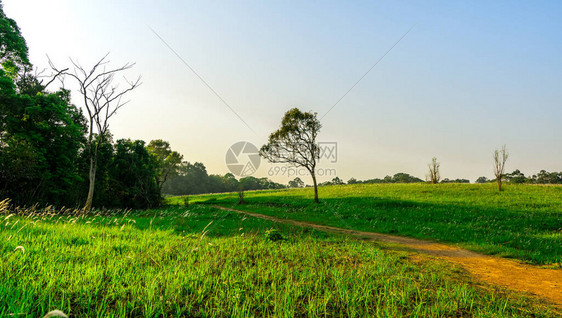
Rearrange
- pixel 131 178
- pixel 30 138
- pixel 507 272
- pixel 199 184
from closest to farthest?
pixel 507 272, pixel 30 138, pixel 131 178, pixel 199 184

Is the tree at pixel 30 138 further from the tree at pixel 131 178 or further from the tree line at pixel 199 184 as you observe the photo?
the tree line at pixel 199 184

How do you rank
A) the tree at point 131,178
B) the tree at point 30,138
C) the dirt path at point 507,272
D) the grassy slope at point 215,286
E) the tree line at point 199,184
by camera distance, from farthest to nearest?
the tree line at point 199,184 → the tree at point 131,178 → the tree at point 30,138 → the dirt path at point 507,272 → the grassy slope at point 215,286

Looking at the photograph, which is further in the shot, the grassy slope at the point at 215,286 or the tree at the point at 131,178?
the tree at the point at 131,178

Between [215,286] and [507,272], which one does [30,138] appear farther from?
[507,272]

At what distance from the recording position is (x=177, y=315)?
341 cm

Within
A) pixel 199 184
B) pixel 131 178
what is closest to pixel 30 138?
pixel 131 178

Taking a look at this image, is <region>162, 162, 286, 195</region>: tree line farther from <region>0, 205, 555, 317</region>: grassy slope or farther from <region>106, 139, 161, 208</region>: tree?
<region>0, 205, 555, 317</region>: grassy slope

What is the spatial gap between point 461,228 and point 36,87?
44.1 m

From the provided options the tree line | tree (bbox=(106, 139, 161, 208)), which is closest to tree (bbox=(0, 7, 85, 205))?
tree (bbox=(106, 139, 161, 208))

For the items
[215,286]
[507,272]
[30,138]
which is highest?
[30,138]

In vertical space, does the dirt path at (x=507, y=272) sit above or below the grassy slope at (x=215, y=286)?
below

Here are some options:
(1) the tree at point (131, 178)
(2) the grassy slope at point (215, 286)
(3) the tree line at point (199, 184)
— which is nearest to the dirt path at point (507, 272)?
(2) the grassy slope at point (215, 286)

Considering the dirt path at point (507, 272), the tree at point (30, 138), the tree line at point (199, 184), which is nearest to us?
the dirt path at point (507, 272)

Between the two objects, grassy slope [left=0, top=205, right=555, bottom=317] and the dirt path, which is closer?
grassy slope [left=0, top=205, right=555, bottom=317]
